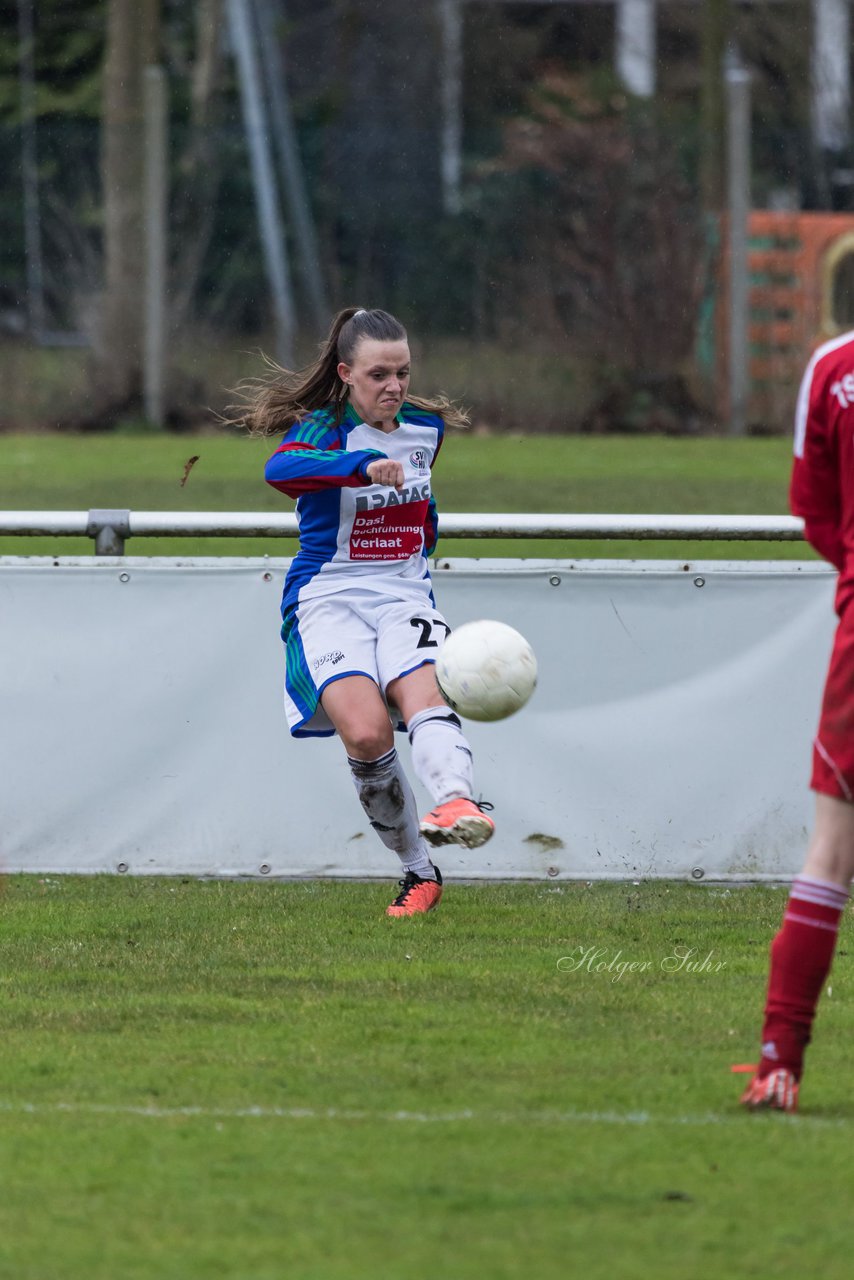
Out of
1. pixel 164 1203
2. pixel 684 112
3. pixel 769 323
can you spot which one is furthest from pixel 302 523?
pixel 684 112

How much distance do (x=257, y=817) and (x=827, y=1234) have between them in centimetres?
384

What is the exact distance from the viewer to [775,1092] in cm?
443

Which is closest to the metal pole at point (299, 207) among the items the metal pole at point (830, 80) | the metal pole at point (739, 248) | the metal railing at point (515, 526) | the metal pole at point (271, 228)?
the metal pole at point (271, 228)

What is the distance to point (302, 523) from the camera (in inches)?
270

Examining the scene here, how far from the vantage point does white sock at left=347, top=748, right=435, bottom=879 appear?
6770mm

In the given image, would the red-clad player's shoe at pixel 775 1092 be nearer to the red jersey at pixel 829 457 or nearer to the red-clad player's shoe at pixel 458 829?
the red jersey at pixel 829 457

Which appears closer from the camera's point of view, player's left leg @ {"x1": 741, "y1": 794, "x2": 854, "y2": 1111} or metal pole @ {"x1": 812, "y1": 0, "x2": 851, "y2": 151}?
player's left leg @ {"x1": 741, "y1": 794, "x2": 854, "y2": 1111}

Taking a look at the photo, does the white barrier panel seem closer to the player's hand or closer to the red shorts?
the player's hand

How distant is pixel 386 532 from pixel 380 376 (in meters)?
0.48

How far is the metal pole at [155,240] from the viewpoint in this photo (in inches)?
936

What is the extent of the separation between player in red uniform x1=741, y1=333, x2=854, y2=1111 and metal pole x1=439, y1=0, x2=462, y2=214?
2264 cm

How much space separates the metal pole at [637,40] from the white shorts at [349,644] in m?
32.2

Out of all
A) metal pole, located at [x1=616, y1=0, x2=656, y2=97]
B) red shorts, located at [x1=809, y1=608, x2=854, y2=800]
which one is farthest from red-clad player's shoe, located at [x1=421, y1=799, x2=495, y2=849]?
metal pole, located at [x1=616, y1=0, x2=656, y2=97]

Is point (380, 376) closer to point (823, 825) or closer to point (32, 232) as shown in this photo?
point (823, 825)
